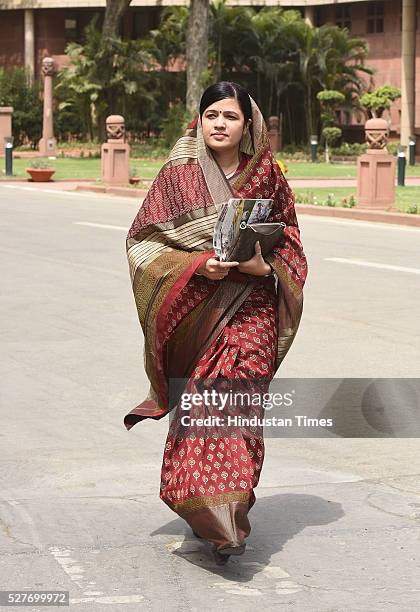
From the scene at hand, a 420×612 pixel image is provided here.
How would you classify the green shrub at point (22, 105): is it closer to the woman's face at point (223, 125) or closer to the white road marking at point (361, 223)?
the white road marking at point (361, 223)

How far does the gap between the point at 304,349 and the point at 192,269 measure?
5.16 m

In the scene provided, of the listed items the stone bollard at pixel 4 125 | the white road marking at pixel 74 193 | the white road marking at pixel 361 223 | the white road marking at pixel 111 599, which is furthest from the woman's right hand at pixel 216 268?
the stone bollard at pixel 4 125

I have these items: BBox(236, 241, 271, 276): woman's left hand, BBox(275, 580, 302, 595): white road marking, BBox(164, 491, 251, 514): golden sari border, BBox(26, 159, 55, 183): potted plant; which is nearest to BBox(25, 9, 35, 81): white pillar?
BBox(26, 159, 55, 183): potted plant

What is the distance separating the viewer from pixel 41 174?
33000 millimetres

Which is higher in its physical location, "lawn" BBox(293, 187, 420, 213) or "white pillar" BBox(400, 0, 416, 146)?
"white pillar" BBox(400, 0, 416, 146)

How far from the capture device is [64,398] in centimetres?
866

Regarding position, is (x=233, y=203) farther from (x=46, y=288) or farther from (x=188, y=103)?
(x=188, y=103)

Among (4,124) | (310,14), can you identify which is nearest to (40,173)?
(4,124)

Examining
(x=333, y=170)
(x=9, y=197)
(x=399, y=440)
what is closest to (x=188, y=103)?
(x=333, y=170)

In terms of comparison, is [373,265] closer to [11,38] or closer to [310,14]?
[310,14]

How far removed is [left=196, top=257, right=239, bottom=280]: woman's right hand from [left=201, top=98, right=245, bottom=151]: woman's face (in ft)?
1.47

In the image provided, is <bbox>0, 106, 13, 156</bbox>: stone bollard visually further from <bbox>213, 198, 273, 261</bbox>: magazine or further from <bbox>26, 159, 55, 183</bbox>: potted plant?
<bbox>213, 198, 273, 261</bbox>: magazine

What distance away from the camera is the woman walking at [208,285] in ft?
17.4

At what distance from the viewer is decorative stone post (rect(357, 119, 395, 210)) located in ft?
78.5
